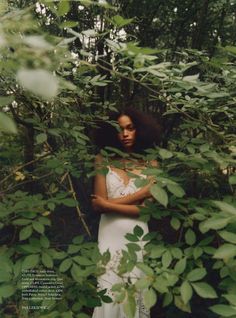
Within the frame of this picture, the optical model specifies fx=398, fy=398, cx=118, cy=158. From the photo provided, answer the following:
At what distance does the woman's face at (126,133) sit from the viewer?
6.26ft

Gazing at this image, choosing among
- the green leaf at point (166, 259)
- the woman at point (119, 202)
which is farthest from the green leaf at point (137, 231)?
the woman at point (119, 202)

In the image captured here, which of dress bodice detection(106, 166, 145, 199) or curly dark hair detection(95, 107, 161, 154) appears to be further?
curly dark hair detection(95, 107, 161, 154)

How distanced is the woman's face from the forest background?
0.17m

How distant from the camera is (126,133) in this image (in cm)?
192

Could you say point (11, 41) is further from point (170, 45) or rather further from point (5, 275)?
point (170, 45)

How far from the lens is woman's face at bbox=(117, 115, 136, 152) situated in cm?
191

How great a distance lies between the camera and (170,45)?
373cm

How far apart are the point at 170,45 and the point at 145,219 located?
2.75 meters

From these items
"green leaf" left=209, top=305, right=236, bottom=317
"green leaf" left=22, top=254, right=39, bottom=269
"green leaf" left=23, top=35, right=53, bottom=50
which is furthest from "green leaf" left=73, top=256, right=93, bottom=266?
"green leaf" left=23, top=35, right=53, bottom=50

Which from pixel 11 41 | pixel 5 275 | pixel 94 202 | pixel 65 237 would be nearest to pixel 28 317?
pixel 5 275

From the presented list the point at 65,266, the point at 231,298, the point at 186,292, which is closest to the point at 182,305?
the point at 186,292

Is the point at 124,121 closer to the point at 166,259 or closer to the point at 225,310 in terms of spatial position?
the point at 166,259

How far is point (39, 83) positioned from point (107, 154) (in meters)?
1.04

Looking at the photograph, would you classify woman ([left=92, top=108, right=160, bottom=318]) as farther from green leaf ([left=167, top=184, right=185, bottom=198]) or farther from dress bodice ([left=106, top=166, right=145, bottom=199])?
green leaf ([left=167, top=184, right=185, bottom=198])
